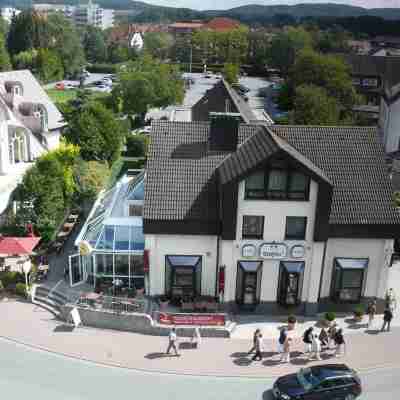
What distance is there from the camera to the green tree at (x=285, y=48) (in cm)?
13975

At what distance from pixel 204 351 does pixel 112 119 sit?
105ft

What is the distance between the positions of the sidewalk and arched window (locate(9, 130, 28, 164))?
66.1 ft

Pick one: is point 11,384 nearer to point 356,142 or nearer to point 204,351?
point 204,351

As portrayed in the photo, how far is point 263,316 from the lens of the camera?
98.9 feet

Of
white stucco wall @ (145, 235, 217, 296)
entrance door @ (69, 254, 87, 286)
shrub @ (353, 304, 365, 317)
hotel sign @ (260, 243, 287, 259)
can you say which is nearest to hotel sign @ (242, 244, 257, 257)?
hotel sign @ (260, 243, 287, 259)

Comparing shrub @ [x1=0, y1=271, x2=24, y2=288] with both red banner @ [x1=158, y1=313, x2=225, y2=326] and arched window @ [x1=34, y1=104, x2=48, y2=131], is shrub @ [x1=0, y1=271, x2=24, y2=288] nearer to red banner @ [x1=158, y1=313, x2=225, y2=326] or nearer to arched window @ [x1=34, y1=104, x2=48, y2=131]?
red banner @ [x1=158, y1=313, x2=225, y2=326]

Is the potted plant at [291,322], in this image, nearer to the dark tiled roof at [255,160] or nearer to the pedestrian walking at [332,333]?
the pedestrian walking at [332,333]

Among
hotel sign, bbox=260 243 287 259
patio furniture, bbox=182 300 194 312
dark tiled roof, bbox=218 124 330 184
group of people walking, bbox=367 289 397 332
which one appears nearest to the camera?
dark tiled roof, bbox=218 124 330 184

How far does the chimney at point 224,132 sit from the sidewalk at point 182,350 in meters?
10.7

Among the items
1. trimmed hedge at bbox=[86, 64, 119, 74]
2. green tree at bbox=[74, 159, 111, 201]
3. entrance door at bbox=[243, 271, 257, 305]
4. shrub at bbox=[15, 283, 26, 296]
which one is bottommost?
shrub at bbox=[15, 283, 26, 296]

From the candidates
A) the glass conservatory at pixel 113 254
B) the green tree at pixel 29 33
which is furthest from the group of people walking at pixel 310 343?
the green tree at pixel 29 33

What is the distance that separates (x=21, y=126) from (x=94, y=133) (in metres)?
7.15

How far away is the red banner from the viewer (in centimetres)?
2847

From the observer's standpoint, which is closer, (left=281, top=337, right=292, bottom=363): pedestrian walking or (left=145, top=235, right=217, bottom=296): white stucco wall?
(left=281, top=337, right=292, bottom=363): pedestrian walking
